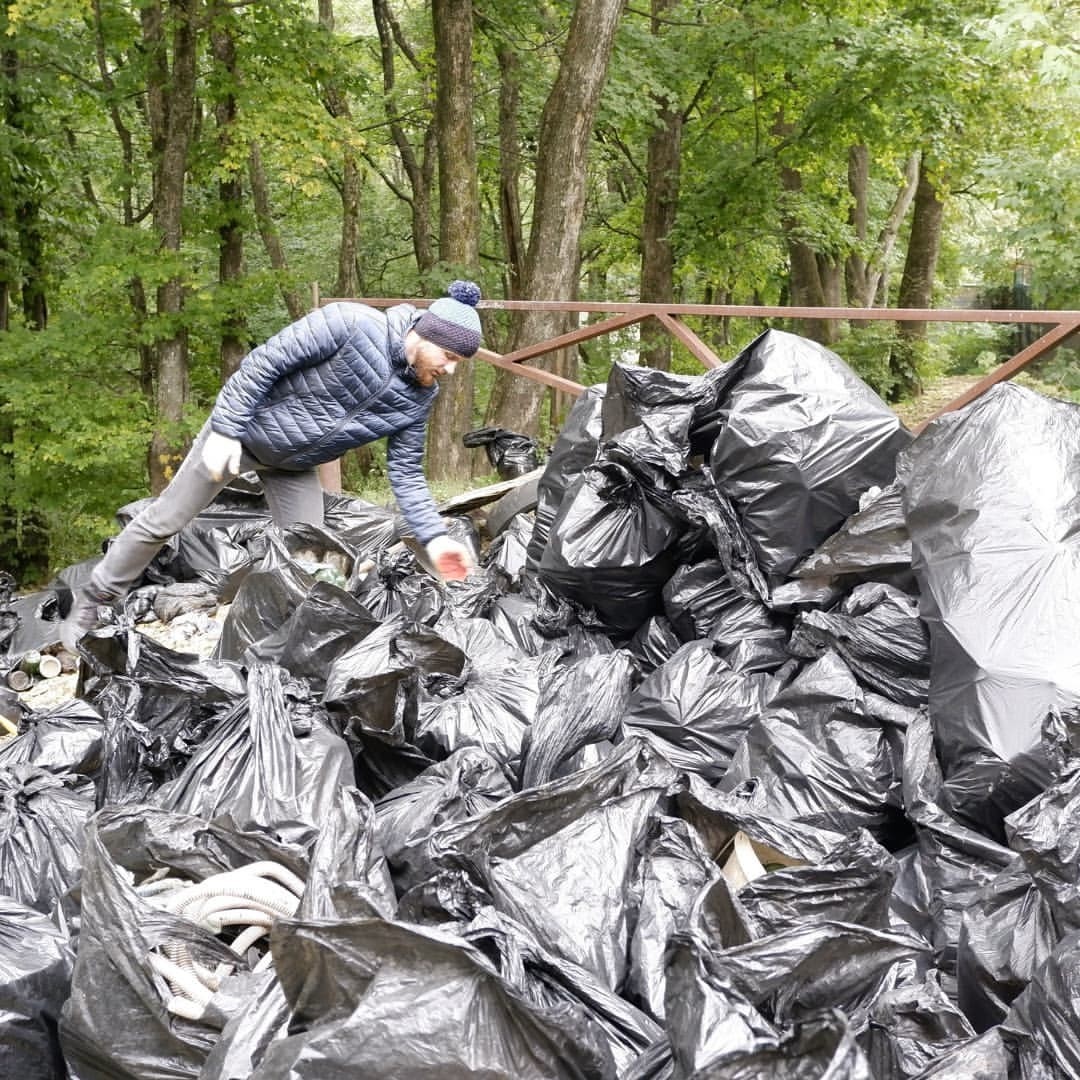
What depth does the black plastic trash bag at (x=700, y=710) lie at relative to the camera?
2.78 m

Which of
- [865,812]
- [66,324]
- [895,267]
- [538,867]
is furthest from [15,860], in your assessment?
[895,267]

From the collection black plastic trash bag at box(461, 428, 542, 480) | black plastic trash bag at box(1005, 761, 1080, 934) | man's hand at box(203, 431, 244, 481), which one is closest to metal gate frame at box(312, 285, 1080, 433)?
black plastic trash bag at box(461, 428, 542, 480)

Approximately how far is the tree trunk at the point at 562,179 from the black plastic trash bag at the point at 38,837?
525 centimetres

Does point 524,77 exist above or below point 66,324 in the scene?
above

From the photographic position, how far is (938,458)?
2705mm

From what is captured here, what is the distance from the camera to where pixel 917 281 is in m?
13.1

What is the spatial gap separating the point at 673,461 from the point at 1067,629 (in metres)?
1.29

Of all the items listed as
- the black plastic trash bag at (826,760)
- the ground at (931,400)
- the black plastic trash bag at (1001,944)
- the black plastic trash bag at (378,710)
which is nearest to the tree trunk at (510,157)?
the ground at (931,400)

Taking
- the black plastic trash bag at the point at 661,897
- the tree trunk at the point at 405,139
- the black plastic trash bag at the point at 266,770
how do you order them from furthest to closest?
the tree trunk at the point at 405,139 → the black plastic trash bag at the point at 266,770 → the black plastic trash bag at the point at 661,897

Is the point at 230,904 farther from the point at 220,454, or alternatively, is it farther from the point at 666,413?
the point at 666,413

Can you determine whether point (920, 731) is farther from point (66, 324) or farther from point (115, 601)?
point (66, 324)

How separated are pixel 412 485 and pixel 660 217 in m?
8.48

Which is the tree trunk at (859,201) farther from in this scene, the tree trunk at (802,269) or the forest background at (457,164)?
the tree trunk at (802,269)

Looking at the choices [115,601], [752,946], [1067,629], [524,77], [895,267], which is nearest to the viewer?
[752,946]
